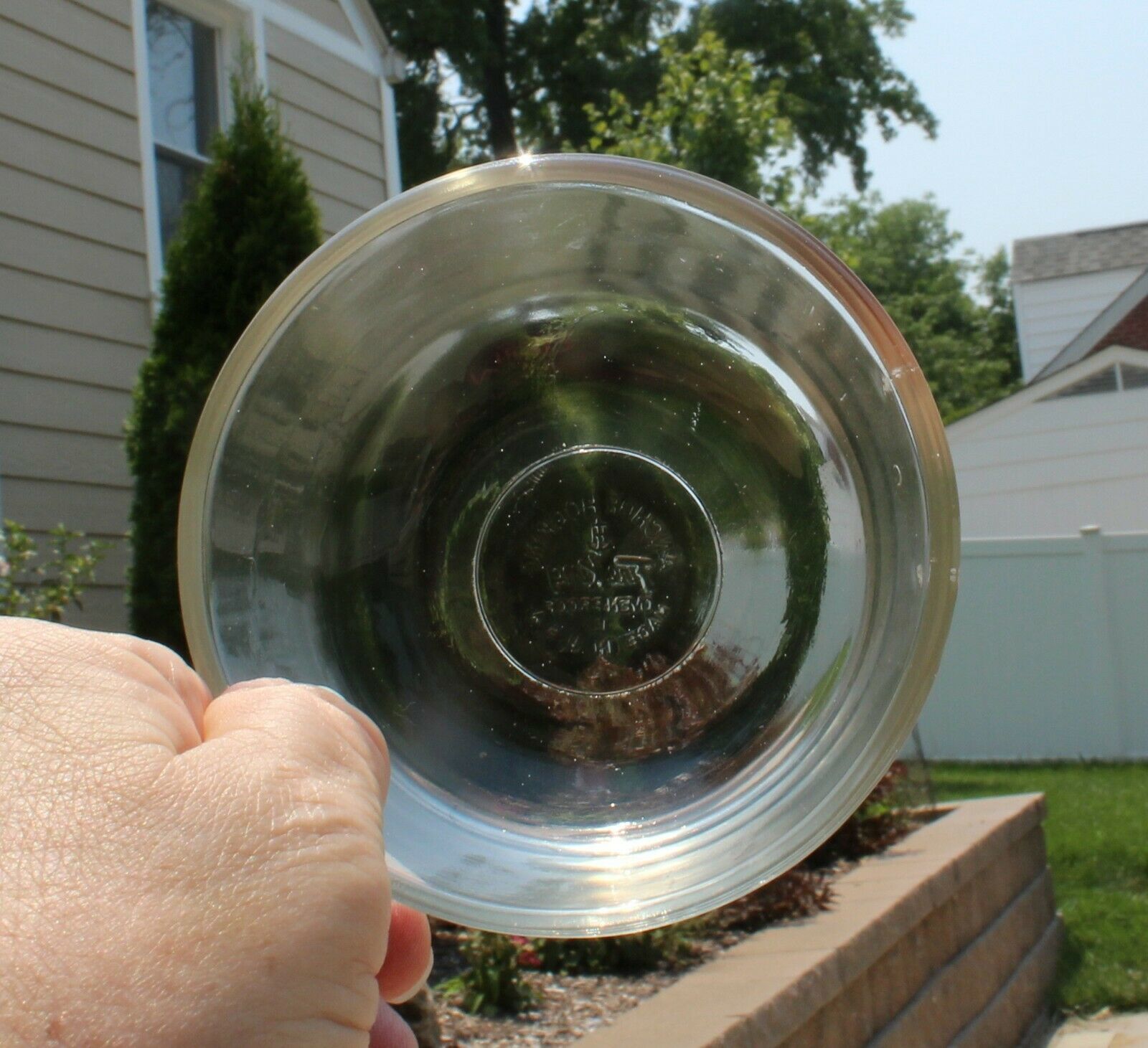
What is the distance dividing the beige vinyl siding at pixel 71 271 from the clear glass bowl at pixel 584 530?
13.1ft

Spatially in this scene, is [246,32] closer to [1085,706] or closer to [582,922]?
[582,922]

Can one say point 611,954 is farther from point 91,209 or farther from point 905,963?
point 91,209

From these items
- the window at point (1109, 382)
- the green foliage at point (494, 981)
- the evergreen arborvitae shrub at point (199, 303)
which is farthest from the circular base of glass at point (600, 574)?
the window at point (1109, 382)

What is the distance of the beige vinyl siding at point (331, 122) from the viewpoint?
6164 millimetres

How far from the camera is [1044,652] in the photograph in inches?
428

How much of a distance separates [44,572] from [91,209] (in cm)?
143

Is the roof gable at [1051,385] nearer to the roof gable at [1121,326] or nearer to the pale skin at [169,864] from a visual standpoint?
the roof gable at [1121,326]

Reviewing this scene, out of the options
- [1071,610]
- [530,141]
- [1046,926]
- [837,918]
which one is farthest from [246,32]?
[530,141]

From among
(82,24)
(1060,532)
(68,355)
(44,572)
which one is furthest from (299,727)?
(1060,532)

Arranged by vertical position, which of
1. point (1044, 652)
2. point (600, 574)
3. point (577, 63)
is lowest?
point (1044, 652)

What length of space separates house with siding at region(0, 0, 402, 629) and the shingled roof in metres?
20.1

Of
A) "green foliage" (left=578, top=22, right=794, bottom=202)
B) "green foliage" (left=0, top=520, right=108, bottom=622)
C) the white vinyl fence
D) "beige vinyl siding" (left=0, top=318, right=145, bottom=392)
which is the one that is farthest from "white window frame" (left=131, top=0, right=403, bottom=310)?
the white vinyl fence

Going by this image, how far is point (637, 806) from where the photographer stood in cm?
106

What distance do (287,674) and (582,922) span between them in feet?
0.92
